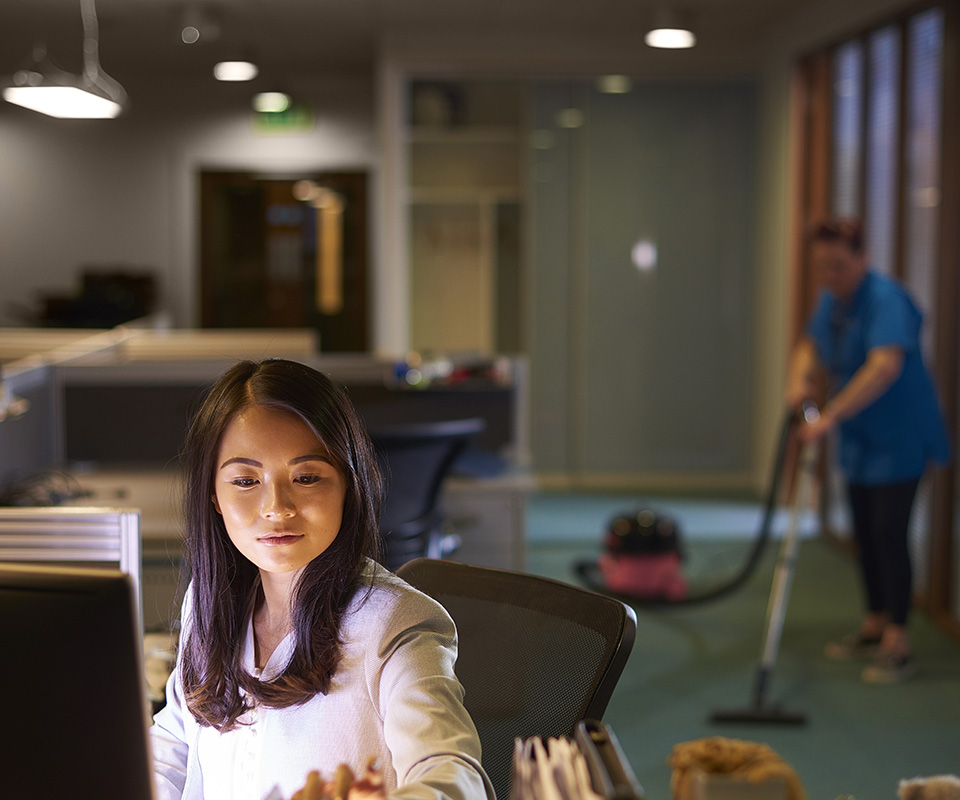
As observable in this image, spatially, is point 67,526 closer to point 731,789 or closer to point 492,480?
point 731,789

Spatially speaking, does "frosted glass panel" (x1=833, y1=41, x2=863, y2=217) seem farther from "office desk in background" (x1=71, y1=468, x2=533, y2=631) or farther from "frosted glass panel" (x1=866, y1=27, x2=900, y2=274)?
"office desk in background" (x1=71, y1=468, x2=533, y2=631)

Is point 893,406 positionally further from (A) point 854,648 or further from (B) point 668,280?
(B) point 668,280

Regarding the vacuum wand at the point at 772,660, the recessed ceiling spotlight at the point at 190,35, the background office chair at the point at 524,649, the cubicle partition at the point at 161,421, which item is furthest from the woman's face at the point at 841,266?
the recessed ceiling spotlight at the point at 190,35

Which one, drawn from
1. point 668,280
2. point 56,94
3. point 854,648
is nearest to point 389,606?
point 854,648

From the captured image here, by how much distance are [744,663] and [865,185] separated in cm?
242

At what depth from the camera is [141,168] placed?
336 inches

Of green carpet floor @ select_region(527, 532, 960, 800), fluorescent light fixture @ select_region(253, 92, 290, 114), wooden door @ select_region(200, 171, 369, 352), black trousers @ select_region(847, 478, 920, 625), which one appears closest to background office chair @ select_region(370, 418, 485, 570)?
green carpet floor @ select_region(527, 532, 960, 800)

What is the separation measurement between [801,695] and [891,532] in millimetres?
617

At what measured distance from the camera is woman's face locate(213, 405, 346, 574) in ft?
3.40

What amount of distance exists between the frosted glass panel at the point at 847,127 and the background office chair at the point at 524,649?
409 cm

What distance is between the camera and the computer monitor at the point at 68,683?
671 millimetres

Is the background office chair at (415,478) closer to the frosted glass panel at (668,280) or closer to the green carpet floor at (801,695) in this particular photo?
the green carpet floor at (801,695)

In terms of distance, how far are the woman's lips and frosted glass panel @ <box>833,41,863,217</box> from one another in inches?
174

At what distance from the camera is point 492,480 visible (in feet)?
11.0
